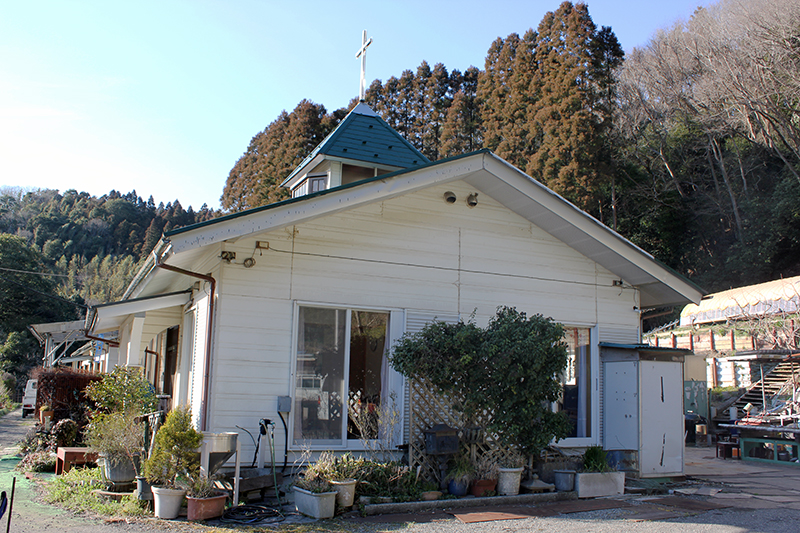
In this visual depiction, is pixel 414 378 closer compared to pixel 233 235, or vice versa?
pixel 233 235

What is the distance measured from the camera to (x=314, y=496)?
639 centimetres

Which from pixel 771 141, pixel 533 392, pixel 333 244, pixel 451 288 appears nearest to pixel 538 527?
pixel 533 392

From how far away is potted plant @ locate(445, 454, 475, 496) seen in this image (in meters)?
7.43

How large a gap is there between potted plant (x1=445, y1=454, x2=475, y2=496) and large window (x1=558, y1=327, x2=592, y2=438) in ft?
9.96

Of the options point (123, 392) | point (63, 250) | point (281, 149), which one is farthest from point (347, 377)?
point (63, 250)

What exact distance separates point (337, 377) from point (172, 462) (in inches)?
95.5

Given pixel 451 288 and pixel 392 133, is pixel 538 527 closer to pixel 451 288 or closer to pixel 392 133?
pixel 451 288

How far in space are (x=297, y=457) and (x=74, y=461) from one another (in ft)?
12.2

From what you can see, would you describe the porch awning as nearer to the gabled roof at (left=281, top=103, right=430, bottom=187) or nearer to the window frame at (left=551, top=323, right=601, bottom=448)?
the gabled roof at (left=281, top=103, right=430, bottom=187)

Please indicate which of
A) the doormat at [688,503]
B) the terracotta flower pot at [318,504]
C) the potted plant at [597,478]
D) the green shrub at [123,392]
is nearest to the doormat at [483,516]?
the terracotta flower pot at [318,504]

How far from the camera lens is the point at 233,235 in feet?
23.6

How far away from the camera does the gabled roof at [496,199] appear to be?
7.20 m

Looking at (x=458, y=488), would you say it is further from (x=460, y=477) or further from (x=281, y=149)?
(x=281, y=149)

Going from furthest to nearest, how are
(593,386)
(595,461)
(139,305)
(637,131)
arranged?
(637,131), (593,386), (139,305), (595,461)
